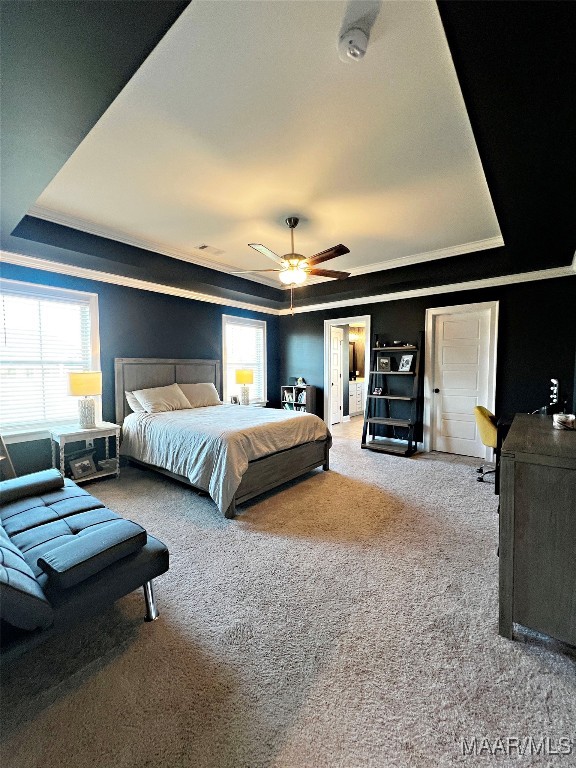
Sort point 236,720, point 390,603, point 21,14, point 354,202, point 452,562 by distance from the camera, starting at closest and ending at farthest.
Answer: point 21,14 < point 236,720 < point 390,603 < point 452,562 < point 354,202

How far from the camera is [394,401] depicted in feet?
18.3

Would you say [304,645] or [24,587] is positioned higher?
[24,587]

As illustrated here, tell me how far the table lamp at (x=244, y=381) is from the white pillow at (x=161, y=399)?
125cm

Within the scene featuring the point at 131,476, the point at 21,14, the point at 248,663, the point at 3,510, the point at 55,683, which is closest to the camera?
the point at 21,14

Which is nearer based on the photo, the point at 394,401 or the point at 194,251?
the point at 194,251

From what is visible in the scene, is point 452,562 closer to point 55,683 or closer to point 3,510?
point 55,683

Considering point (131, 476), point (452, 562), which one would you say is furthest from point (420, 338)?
point (131, 476)

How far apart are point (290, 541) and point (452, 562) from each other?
45.3 inches

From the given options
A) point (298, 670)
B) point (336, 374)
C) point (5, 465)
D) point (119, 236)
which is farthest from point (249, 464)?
point (336, 374)

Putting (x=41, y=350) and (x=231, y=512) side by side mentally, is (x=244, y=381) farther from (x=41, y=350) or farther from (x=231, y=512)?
(x=231, y=512)

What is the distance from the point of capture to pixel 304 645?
161 centimetres

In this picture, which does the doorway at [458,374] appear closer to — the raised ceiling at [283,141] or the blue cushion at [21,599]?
the raised ceiling at [283,141]

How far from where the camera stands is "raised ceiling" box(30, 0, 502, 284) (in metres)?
1.49

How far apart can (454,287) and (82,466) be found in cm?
543
